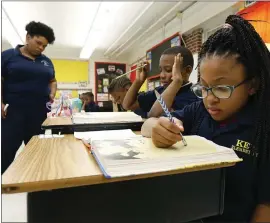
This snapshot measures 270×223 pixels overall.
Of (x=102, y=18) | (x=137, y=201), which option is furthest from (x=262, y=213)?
→ (x=102, y=18)

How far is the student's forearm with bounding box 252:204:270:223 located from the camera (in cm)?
58

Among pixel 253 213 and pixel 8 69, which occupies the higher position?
pixel 8 69

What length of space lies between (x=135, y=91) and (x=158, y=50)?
3.43 metres

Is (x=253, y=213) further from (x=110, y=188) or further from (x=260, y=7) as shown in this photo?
(x=260, y=7)

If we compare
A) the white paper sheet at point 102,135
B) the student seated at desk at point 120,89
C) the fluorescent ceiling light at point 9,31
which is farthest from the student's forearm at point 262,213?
the fluorescent ceiling light at point 9,31

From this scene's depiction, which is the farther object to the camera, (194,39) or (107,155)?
(194,39)

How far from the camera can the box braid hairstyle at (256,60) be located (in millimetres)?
598

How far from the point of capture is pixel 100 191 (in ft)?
1.33

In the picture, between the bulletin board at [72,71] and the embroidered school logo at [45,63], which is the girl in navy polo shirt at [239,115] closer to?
the embroidered school logo at [45,63]

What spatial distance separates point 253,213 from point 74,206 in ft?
1.57

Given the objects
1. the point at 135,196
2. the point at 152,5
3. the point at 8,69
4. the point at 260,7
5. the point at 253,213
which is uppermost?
the point at 152,5

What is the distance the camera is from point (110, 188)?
0.41 meters

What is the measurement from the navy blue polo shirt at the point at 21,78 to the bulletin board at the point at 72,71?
599cm

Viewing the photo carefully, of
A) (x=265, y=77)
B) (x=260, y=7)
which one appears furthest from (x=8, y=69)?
(x=260, y=7)
